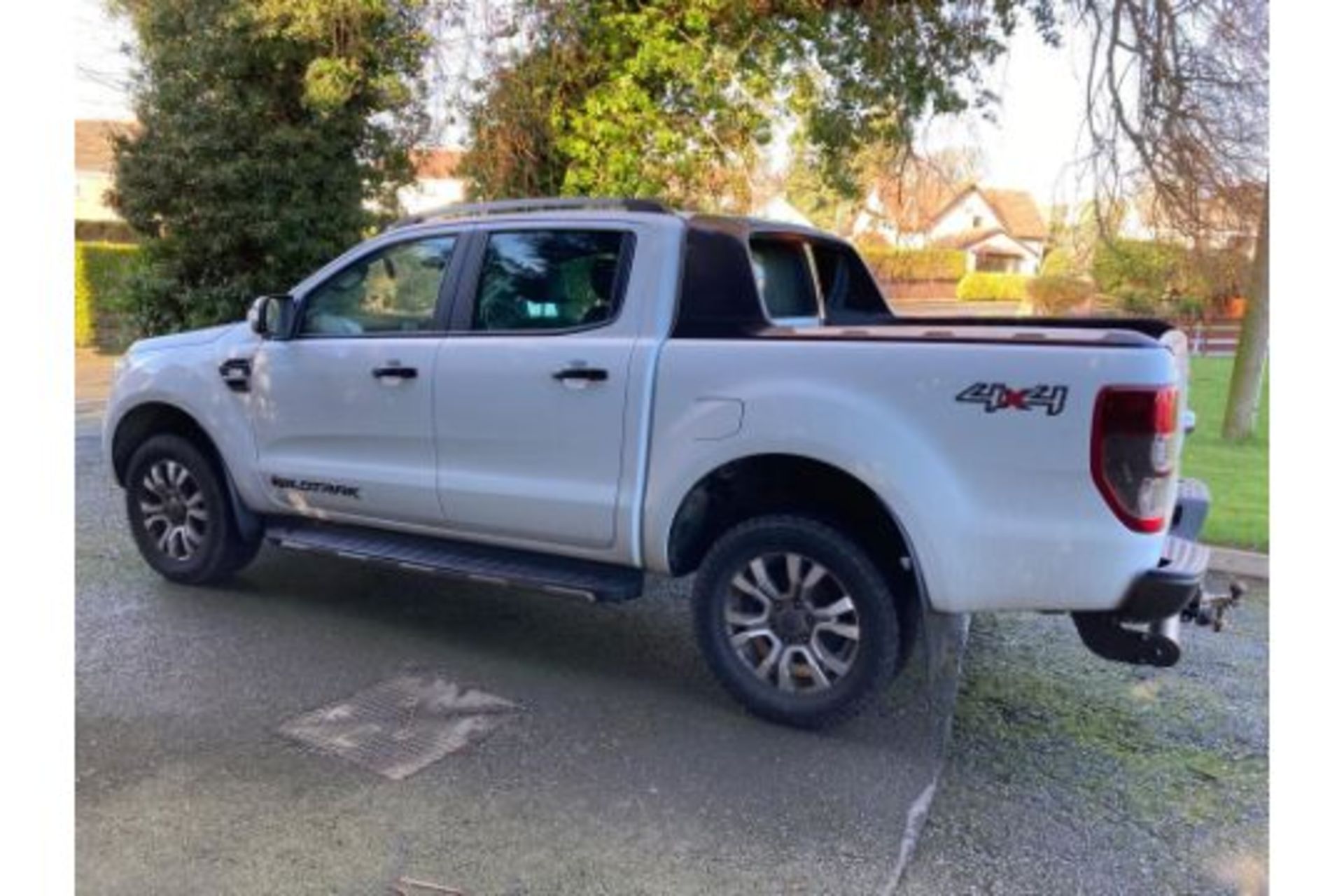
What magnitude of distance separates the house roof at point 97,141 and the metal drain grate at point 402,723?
11571 mm

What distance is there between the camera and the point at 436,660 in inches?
176

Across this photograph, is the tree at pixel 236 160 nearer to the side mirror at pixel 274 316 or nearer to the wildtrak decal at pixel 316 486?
the side mirror at pixel 274 316

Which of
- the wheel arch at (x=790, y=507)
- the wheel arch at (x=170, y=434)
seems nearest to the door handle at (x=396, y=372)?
the wheel arch at (x=170, y=434)

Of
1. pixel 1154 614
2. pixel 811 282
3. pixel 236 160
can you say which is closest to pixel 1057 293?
pixel 811 282

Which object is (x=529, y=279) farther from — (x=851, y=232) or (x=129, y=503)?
(x=851, y=232)

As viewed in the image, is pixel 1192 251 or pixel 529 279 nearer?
pixel 529 279

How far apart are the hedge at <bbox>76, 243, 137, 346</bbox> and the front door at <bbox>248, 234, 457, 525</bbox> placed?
559 inches

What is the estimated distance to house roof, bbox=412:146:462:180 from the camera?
1061 centimetres

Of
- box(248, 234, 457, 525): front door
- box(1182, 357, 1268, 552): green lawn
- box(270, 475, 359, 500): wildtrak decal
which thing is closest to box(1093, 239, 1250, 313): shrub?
box(1182, 357, 1268, 552): green lawn

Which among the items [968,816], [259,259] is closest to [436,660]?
[968,816]

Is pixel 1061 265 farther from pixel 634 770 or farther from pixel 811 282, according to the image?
pixel 634 770

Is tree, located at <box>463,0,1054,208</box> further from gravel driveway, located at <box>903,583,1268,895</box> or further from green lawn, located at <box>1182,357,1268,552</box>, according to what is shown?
gravel driveway, located at <box>903,583,1268,895</box>

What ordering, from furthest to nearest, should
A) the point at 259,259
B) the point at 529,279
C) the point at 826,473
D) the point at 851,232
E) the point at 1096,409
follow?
the point at 259,259
the point at 851,232
the point at 529,279
the point at 826,473
the point at 1096,409

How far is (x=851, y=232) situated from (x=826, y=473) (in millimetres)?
7160
